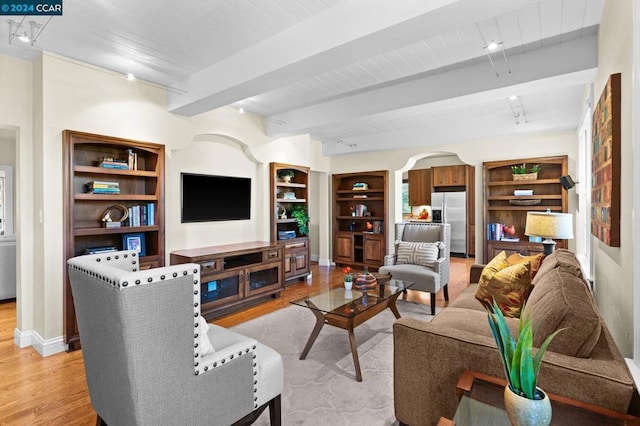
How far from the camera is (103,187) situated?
3395 mm

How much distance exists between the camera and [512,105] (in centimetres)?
433

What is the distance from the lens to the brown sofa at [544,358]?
4.31ft

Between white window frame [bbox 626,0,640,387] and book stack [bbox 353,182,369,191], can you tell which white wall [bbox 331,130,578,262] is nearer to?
book stack [bbox 353,182,369,191]

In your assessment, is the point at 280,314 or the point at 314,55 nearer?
the point at 314,55

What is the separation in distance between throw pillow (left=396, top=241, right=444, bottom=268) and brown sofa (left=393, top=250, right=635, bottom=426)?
2.34m

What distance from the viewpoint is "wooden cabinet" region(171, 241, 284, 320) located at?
153 inches

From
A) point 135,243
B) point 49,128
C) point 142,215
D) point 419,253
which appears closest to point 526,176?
point 419,253

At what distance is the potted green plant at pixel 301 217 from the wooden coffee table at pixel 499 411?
14.8 feet

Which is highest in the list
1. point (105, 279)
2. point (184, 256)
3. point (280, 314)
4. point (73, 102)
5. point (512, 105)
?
point (512, 105)

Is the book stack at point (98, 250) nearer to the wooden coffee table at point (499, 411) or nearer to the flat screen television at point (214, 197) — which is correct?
the flat screen television at point (214, 197)

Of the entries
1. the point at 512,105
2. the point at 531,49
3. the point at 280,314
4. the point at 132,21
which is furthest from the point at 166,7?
the point at 512,105

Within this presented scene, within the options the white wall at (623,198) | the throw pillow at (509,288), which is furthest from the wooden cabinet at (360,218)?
the white wall at (623,198)

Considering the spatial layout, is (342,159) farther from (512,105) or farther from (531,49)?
(531,49)

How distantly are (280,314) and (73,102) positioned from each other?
10.3 feet
